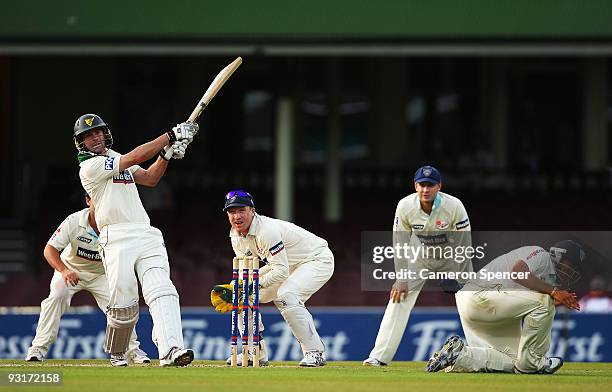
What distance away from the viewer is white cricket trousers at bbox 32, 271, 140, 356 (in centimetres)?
1110

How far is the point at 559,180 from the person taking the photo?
20281 millimetres

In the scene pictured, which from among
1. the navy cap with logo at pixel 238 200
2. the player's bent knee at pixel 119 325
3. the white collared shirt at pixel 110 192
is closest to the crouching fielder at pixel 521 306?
the navy cap with logo at pixel 238 200

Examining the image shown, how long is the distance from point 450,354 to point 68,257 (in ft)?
10.9

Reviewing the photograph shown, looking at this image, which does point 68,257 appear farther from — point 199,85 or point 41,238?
point 199,85

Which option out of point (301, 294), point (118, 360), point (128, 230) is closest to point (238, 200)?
point (128, 230)

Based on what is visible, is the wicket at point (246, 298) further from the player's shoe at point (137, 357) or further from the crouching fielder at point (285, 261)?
the player's shoe at point (137, 357)

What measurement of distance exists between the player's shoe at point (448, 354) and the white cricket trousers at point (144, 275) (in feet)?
5.86

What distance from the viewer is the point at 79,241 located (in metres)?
11.0

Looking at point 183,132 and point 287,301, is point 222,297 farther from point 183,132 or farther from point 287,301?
point 183,132

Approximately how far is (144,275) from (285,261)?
1074 mm

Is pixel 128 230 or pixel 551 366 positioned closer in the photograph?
pixel 128 230

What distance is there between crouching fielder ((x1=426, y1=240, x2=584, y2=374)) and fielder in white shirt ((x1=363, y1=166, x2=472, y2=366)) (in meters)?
0.72

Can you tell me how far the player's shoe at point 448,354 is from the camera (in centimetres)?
969

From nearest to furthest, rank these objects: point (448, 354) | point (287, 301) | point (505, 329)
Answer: point (448, 354)
point (505, 329)
point (287, 301)
